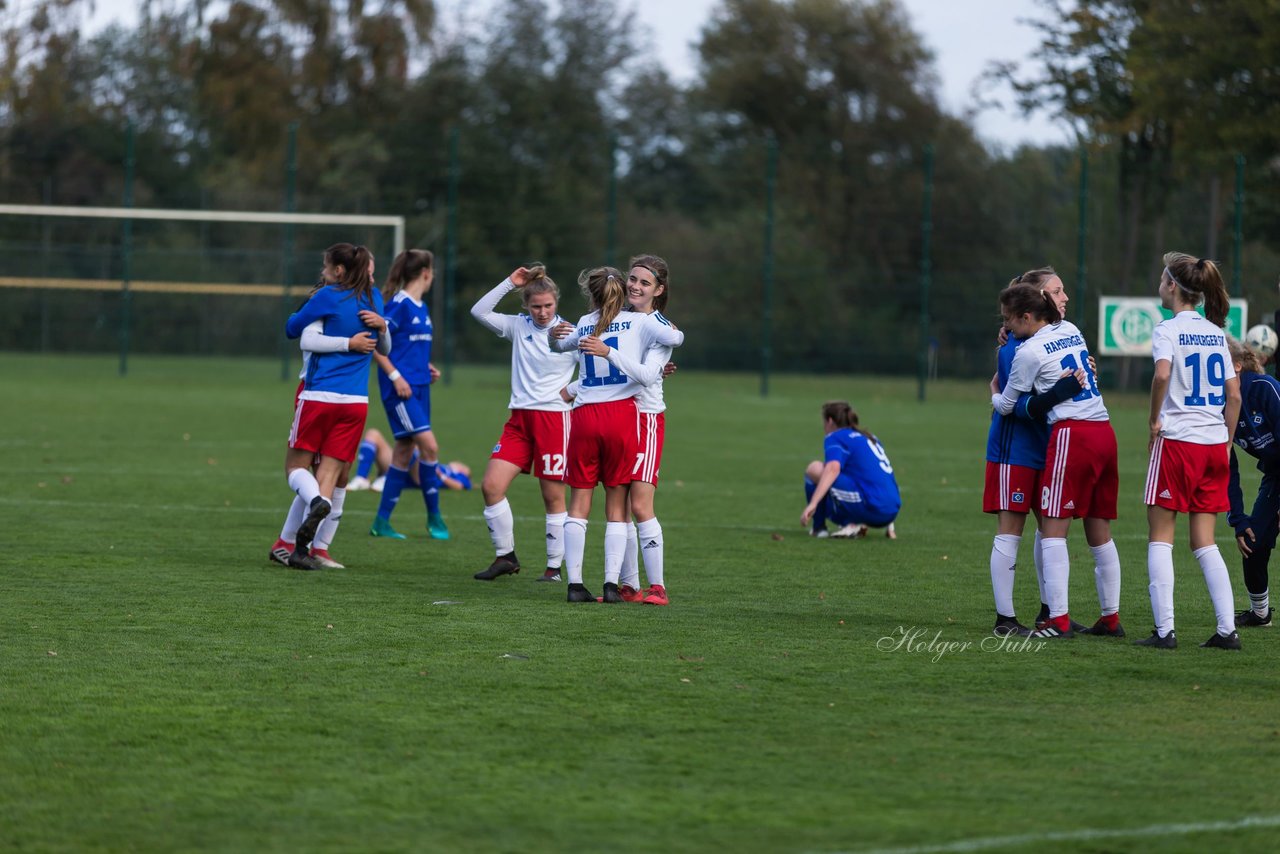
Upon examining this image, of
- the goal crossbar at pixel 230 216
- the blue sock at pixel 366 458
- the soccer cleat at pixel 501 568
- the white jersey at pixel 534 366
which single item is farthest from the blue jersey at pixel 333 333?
the goal crossbar at pixel 230 216

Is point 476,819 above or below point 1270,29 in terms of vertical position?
below

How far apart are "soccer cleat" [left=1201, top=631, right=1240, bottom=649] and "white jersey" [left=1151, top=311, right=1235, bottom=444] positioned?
830 millimetres

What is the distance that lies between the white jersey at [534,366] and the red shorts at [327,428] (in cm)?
90

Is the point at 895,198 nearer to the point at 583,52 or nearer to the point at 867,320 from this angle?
the point at 867,320

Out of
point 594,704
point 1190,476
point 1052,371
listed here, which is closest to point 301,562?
point 594,704

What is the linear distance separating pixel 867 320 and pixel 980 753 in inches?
1199

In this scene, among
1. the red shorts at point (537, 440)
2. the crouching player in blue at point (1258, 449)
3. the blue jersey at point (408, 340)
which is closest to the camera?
the crouching player in blue at point (1258, 449)

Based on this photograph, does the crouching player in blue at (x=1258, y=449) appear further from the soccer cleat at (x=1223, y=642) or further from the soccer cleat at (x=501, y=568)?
the soccer cleat at (x=501, y=568)

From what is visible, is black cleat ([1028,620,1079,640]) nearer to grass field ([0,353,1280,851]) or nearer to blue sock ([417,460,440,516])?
grass field ([0,353,1280,851])

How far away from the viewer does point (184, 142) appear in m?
48.4

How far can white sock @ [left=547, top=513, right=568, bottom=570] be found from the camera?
8562mm

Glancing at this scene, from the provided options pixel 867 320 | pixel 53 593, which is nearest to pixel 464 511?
pixel 53 593

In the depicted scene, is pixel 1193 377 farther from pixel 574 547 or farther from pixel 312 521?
pixel 312 521

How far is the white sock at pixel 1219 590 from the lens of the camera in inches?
266
